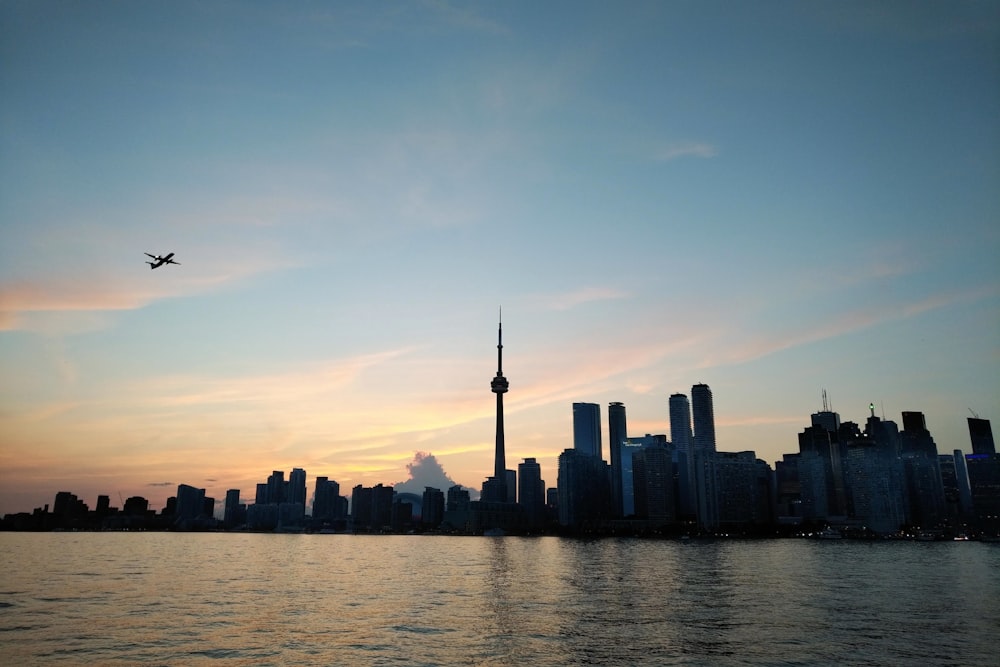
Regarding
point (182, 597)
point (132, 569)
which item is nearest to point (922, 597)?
point (182, 597)

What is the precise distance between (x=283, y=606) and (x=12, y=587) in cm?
5536

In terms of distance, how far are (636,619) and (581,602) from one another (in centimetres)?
1539

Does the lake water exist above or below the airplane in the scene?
below

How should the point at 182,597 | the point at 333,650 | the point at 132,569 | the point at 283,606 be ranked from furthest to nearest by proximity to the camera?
the point at 132,569 → the point at 182,597 → the point at 283,606 → the point at 333,650

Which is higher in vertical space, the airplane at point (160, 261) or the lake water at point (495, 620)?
the airplane at point (160, 261)

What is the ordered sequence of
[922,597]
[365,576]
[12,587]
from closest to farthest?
1. [922,597]
2. [12,587]
3. [365,576]

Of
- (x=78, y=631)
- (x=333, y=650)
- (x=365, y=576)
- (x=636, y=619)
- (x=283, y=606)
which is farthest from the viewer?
(x=365, y=576)

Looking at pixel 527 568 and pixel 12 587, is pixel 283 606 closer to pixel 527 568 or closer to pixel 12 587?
pixel 12 587

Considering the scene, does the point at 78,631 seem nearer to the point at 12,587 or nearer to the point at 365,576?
the point at 12,587

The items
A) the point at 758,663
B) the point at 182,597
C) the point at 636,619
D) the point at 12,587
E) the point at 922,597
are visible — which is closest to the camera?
the point at 758,663

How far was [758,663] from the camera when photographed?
52.7 metres

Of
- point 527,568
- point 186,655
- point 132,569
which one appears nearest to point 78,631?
point 186,655

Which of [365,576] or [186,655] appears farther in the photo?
[365,576]

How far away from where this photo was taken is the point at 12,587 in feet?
348
